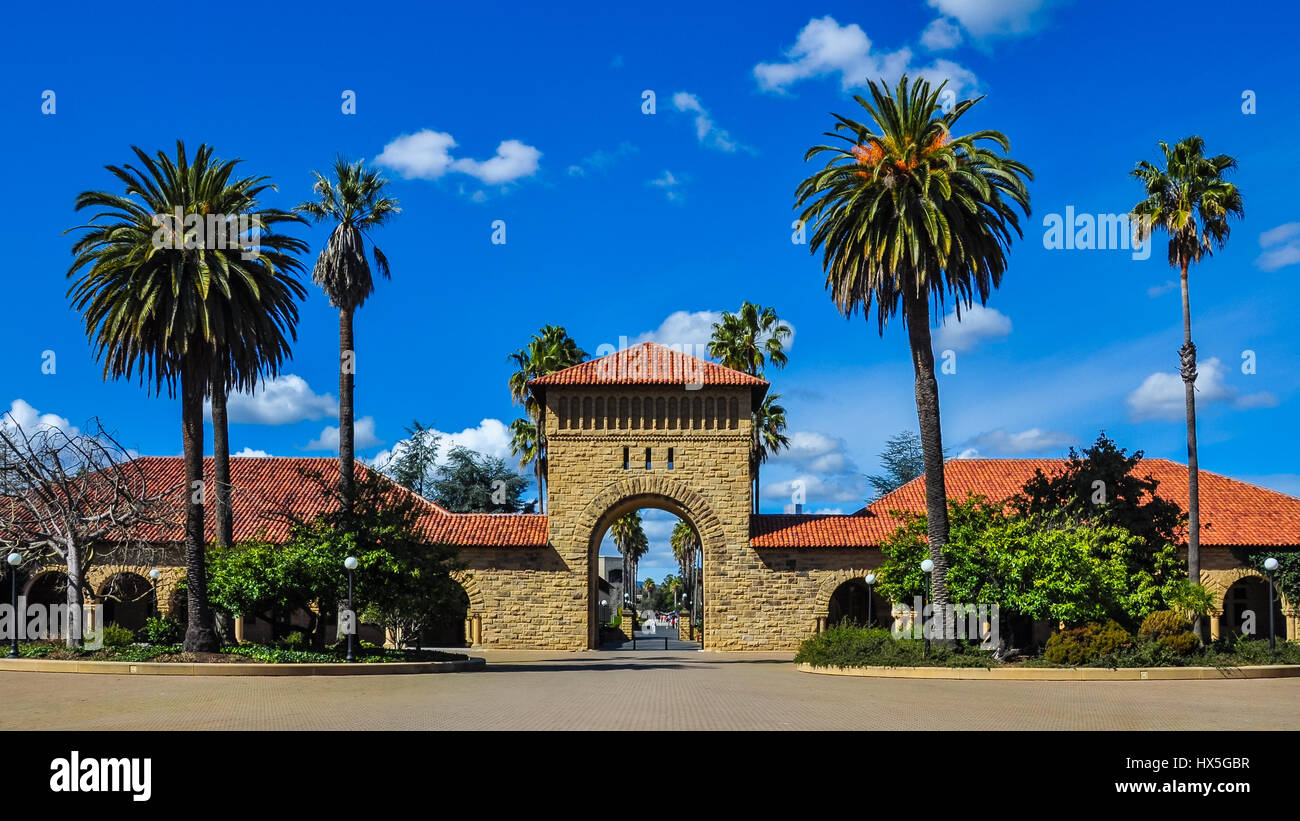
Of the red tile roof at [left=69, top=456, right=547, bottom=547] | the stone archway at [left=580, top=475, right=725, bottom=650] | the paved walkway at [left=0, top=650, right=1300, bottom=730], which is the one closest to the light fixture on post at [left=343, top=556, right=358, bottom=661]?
the paved walkway at [left=0, top=650, right=1300, bottom=730]

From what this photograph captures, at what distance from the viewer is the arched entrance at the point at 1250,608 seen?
140 feet

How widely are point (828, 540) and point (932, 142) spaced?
56.6 feet

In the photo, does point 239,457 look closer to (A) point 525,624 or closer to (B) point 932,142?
(A) point 525,624

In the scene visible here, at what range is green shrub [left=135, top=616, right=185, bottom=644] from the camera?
2952cm

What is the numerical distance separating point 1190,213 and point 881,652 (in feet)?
57.7

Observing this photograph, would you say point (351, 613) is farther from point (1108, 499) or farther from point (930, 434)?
point (1108, 499)

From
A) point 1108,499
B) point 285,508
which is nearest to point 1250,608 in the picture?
point 1108,499

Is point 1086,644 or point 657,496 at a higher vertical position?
point 657,496

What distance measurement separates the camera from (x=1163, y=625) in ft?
91.0

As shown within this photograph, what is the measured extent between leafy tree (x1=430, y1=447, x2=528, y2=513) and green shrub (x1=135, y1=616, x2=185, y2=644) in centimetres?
3303

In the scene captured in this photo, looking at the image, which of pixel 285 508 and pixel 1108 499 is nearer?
pixel 1108 499

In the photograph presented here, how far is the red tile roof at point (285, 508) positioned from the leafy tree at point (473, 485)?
610 inches

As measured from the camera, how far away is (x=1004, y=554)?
28.2 m

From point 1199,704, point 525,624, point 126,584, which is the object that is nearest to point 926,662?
point 1199,704
